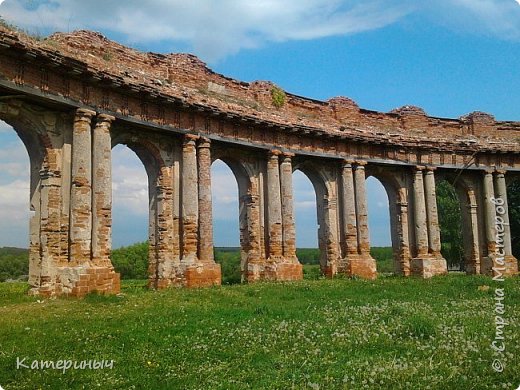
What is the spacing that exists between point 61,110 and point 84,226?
3.46m

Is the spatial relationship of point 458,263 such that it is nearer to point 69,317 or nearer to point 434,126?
point 434,126

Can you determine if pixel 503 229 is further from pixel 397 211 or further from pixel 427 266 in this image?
pixel 397 211

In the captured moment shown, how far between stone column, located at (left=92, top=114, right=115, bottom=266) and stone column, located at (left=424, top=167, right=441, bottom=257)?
15834 mm

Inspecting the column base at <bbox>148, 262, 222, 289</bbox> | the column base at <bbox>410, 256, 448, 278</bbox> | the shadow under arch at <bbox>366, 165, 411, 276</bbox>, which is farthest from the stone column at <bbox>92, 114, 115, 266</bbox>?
the column base at <bbox>410, 256, 448, 278</bbox>

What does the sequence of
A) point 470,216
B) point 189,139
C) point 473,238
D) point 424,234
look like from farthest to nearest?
point 470,216
point 473,238
point 424,234
point 189,139

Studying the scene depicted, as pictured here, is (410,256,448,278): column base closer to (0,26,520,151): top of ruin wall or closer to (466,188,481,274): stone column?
(466,188,481,274): stone column

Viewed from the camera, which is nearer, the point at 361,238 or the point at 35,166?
the point at 35,166

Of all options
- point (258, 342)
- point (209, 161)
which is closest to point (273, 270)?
point (209, 161)

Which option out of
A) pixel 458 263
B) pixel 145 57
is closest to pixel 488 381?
pixel 145 57

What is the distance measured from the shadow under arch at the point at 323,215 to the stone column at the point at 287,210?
4.26 feet

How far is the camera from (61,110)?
46.3 feet

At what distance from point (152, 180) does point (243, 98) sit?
5.30 m

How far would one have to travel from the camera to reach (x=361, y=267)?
70.1 ft

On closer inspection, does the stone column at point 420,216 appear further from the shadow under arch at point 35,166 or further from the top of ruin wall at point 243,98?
the shadow under arch at point 35,166
